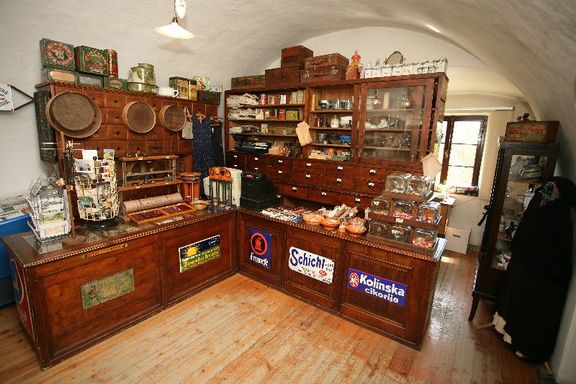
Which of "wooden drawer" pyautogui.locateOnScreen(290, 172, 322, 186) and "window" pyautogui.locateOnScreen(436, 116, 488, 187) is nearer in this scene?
"wooden drawer" pyautogui.locateOnScreen(290, 172, 322, 186)

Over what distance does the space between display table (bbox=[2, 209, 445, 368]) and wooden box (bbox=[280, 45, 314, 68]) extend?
2.25 m

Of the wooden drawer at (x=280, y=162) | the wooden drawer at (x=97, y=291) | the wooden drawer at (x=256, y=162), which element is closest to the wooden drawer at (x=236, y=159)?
the wooden drawer at (x=256, y=162)

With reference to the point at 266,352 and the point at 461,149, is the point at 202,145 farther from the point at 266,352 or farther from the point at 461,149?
the point at 461,149

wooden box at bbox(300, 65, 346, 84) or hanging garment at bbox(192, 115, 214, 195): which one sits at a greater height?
wooden box at bbox(300, 65, 346, 84)

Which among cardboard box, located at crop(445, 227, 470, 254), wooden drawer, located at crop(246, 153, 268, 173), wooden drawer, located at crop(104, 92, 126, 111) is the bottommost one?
cardboard box, located at crop(445, 227, 470, 254)

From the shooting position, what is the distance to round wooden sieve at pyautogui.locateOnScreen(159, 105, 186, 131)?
3.47 metres

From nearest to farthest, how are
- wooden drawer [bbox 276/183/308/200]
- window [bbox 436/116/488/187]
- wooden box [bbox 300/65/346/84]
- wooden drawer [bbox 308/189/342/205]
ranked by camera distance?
wooden box [bbox 300/65/346/84] < wooden drawer [bbox 308/189/342/205] < wooden drawer [bbox 276/183/308/200] < window [bbox 436/116/488/187]

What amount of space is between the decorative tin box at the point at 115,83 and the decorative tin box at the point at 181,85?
677 millimetres

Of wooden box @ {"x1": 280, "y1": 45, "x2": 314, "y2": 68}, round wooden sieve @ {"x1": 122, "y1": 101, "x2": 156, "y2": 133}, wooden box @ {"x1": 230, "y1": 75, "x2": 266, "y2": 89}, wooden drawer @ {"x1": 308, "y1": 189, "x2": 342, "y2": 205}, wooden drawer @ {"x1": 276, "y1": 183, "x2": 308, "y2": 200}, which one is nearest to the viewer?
round wooden sieve @ {"x1": 122, "y1": 101, "x2": 156, "y2": 133}

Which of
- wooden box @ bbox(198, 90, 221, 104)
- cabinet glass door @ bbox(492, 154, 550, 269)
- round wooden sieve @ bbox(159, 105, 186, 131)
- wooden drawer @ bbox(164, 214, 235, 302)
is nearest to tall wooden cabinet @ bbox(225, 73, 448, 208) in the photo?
wooden box @ bbox(198, 90, 221, 104)

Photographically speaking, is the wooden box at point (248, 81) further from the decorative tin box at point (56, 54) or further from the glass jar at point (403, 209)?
the glass jar at point (403, 209)

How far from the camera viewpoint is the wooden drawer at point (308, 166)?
154 inches

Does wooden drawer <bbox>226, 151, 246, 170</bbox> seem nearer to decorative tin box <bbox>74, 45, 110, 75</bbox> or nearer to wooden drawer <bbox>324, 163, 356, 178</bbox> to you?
wooden drawer <bbox>324, 163, 356, 178</bbox>

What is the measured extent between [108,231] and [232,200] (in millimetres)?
1378
